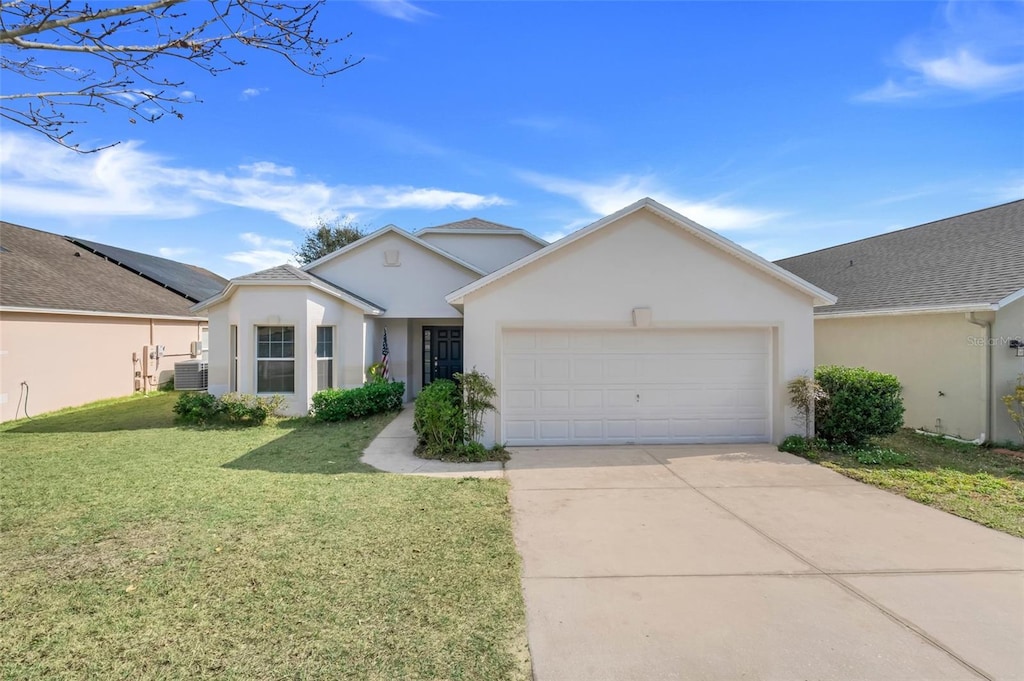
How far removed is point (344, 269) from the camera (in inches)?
563

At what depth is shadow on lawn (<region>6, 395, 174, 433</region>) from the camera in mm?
10711

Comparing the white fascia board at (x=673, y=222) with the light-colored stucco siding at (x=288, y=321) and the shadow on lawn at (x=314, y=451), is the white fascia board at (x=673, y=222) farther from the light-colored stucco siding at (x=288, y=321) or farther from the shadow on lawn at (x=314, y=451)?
the light-colored stucco siding at (x=288, y=321)

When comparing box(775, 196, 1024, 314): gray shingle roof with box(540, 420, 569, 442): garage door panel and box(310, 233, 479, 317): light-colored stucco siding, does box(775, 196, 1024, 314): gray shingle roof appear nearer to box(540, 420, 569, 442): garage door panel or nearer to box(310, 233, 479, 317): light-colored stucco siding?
box(540, 420, 569, 442): garage door panel

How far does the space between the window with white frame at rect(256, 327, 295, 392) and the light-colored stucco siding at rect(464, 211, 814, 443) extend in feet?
19.9

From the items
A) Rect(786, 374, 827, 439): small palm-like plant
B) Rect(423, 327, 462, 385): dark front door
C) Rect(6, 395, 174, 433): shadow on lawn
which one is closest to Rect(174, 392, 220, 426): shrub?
Rect(6, 395, 174, 433): shadow on lawn

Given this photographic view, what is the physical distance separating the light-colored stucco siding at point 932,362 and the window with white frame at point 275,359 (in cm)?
1522

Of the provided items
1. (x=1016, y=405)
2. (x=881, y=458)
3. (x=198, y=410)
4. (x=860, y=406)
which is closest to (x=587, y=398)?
(x=860, y=406)

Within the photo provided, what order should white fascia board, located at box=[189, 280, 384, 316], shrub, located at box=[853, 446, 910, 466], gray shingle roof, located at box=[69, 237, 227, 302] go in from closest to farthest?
shrub, located at box=[853, 446, 910, 466] → white fascia board, located at box=[189, 280, 384, 316] → gray shingle roof, located at box=[69, 237, 227, 302]

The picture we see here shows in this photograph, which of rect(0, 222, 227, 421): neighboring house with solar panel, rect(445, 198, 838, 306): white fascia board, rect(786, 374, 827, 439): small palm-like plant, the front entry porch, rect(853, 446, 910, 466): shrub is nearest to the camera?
rect(853, 446, 910, 466): shrub

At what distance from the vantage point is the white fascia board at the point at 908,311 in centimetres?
884

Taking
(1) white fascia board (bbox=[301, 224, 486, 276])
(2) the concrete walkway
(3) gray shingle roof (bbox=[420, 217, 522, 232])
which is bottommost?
(2) the concrete walkway

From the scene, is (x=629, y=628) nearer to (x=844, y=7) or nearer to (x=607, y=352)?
(x=607, y=352)

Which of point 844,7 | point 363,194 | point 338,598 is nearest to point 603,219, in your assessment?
point 844,7

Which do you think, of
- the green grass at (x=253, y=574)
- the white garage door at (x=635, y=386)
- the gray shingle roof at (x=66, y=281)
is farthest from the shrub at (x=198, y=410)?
the white garage door at (x=635, y=386)
